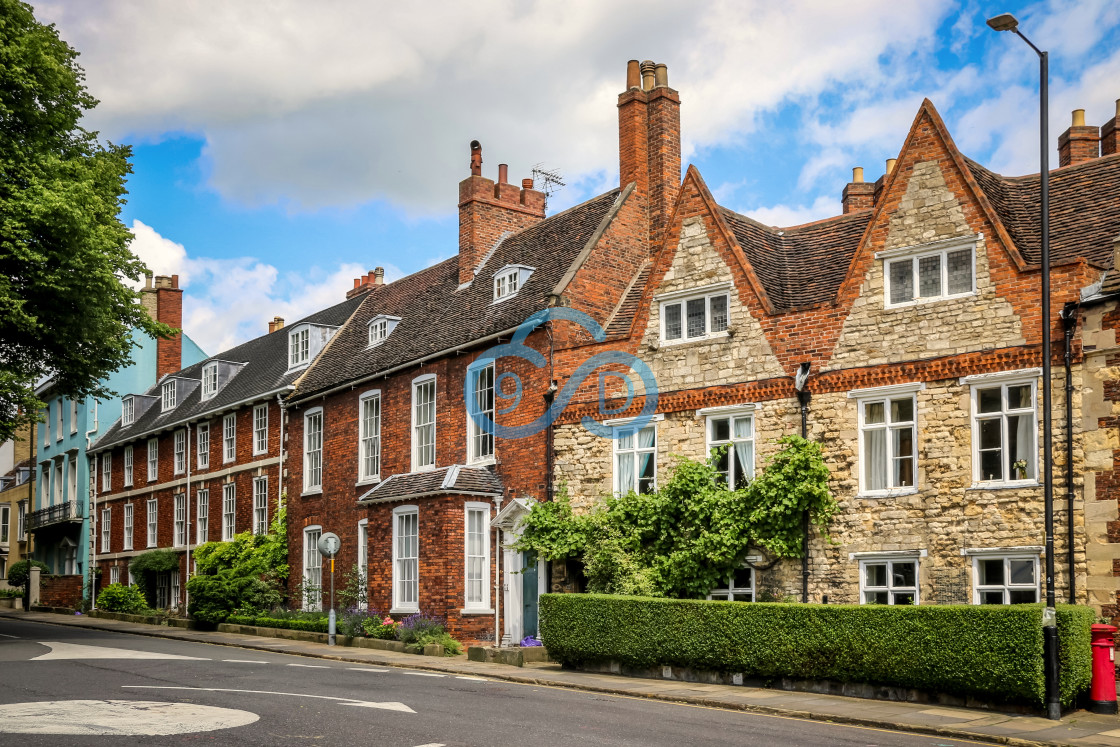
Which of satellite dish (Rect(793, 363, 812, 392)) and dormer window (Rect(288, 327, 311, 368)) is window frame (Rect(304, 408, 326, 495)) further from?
satellite dish (Rect(793, 363, 812, 392))

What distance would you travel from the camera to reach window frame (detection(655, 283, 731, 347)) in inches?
899

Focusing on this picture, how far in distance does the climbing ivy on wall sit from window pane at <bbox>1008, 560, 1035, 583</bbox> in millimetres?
3297

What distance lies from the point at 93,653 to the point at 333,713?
38.7 feet

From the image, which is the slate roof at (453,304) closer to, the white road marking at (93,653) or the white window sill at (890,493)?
the white window sill at (890,493)

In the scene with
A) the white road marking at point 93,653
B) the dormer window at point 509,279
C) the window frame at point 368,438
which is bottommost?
the white road marking at point 93,653

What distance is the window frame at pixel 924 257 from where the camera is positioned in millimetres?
19281

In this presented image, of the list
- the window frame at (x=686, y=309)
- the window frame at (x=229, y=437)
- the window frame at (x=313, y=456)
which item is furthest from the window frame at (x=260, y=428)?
the window frame at (x=686, y=309)

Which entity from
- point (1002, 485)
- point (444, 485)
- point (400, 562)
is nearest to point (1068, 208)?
point (1002, 485)

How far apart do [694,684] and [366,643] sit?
10589 millimetres

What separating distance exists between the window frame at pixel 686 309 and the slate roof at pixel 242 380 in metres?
17.0

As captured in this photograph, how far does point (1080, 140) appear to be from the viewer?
24594mm

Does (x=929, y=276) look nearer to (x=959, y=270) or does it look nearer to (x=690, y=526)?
(x=959, y=270)

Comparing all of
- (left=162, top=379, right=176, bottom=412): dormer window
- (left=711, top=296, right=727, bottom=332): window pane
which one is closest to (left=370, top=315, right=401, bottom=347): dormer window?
(left=711, top=296, right=727, bottom=332): window pane

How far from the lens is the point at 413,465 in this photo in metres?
29.7
